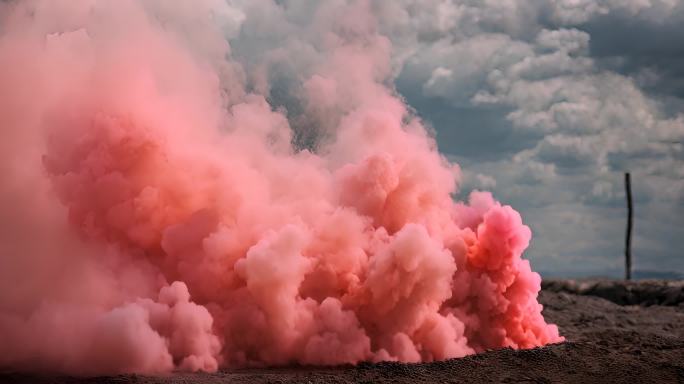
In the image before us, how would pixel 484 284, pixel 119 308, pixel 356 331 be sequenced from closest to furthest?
pixel 119 308 → pixel 356 331 → pixel 484 284

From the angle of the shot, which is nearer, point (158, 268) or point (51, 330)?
point (51, 330)

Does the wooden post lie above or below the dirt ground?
above

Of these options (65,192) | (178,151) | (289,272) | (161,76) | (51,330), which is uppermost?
(161,76)

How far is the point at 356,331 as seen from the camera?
15.4 m

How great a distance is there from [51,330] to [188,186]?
3.93 meters

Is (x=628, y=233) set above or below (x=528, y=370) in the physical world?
above

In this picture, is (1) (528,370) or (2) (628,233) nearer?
(1) (528,370)

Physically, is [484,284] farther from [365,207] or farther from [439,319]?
[365,207]

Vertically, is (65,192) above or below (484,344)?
above

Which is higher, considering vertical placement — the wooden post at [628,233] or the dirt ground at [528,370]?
the wooden post at [628,233]

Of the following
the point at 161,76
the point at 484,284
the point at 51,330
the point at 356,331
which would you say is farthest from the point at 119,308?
the point at 484,284

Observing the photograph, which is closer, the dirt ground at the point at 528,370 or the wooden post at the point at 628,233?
the dirt ground at the point at 528,370

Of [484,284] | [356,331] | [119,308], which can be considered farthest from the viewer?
[484,284]

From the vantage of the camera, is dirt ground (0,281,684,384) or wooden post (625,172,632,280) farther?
wooden post (625,172,632,280)
